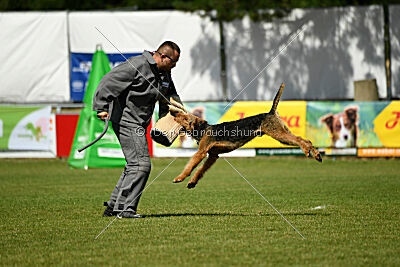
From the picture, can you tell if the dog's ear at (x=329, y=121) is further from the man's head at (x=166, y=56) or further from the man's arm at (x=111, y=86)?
the man's arm at (x=111, y=86)

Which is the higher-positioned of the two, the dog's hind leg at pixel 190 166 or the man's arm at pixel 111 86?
the man's arm at pixel 111 86

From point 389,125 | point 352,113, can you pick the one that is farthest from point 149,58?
point 389,125

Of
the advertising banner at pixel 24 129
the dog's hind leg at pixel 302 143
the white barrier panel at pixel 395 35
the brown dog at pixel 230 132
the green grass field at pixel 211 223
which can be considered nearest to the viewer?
the green grass field at pixel 211 223

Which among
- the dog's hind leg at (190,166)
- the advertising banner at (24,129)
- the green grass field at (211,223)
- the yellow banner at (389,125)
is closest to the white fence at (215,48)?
the advertising banner at (24,129)

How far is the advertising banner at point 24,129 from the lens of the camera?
66.2 ft

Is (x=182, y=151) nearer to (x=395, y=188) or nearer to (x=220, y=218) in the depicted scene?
(x=395, y=188)

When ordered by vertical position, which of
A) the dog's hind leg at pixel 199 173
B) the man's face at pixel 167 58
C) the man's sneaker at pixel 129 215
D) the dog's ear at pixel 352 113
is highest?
the man's face at pixel 167 58

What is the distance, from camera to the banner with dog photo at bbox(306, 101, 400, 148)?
19.3 meters

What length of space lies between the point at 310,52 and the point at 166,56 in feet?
60.6

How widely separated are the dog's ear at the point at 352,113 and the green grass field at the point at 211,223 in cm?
390

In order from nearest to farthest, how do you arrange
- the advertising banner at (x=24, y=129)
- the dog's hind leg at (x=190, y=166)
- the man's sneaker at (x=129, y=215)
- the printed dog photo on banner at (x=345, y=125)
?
the dog's hind leg at (x=190, y=166)
the man's sneaker at (x=129, y=215)
the printed dog photo on banner at (x=345, y=125)
the advertising banner at (x=24, y=129)

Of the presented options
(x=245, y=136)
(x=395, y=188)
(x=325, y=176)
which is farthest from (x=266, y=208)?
(x=325, y=176)

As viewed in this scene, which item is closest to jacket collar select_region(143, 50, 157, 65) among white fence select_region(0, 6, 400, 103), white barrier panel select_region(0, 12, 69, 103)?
white fence select_region(0, 6, 400, 103)

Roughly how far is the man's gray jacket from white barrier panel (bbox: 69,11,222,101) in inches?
673
